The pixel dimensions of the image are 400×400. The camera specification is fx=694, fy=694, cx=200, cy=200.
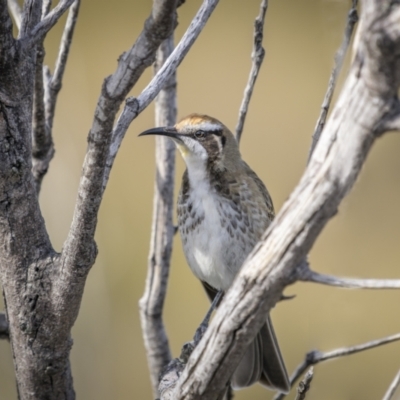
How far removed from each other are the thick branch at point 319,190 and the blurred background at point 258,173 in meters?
2.61

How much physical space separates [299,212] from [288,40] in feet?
11.6

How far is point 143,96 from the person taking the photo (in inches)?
77.2

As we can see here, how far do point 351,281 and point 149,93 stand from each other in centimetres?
85

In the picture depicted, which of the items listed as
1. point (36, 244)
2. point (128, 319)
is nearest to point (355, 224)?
point (128, 319)

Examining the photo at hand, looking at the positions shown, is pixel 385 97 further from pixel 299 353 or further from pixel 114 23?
pixel 114 23

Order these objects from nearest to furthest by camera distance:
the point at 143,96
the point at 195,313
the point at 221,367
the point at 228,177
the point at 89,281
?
the point at 221,367 < the point at 143,96 < the point at 228,177 < the point at 89,281 < the point at 195,313

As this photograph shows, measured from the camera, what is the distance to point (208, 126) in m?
3.02

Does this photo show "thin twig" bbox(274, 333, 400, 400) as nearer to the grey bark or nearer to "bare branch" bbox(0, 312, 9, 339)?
the grey bark

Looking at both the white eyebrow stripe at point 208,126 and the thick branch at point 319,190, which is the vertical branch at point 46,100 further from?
the thick branch at point 319,190

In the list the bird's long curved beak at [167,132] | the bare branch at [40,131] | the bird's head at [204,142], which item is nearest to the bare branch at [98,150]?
the bare branch at [40,131]

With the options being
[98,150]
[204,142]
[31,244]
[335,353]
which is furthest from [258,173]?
[98,150]

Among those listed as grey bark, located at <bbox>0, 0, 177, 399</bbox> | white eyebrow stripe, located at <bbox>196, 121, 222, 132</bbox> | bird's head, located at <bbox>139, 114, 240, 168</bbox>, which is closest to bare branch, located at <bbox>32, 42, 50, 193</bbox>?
grey bark, located at <bbox>0, 0, 177, 399</bbox>

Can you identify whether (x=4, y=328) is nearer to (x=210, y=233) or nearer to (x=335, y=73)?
(x=210, y=233)

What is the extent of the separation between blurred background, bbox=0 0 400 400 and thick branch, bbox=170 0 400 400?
2.61m
